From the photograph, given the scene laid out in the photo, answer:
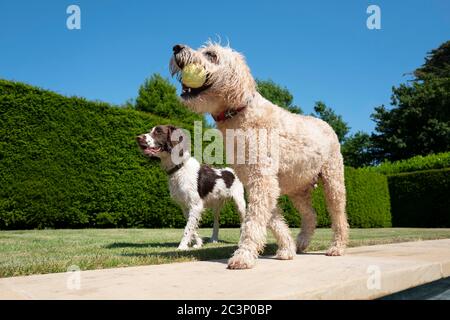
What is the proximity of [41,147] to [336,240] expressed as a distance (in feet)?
29.0

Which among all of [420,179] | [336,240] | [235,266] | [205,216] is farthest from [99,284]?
[420,179]

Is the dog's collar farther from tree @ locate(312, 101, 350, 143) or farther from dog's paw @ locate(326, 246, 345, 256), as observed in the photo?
tree @ locate(312, 101, 350, 143)

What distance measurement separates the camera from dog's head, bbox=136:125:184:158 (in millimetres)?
6719

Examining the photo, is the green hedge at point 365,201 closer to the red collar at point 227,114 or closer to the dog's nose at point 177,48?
the red collar at point 227,114

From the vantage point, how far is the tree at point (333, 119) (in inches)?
1711

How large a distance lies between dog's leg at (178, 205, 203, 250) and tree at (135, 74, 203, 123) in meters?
21.2

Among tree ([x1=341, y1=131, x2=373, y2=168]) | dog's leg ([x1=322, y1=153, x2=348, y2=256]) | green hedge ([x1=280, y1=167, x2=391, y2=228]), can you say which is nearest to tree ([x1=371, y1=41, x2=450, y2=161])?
tree ([x1=341, y1=131, x2=373, y2=168])

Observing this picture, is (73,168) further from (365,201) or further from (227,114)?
(365,201)

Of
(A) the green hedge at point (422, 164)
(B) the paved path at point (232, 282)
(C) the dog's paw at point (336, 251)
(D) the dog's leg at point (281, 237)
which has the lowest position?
(B) the paved path at point (232, 282)

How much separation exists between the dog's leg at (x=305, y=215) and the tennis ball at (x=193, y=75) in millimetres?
1923

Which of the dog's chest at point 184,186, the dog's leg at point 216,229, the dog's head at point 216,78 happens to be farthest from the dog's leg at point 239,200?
the dog's head at point 216,78

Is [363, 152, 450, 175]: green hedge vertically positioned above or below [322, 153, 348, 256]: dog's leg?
above

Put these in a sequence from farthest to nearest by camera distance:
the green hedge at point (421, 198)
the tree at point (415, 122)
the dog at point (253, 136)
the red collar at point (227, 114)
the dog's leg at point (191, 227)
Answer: the tree at point (415, 122)
the green hedge at point (421, 198)
the dog's leg at point (191, 227)
the red collar at point (227, 114)
the dog at point (253, 136)
